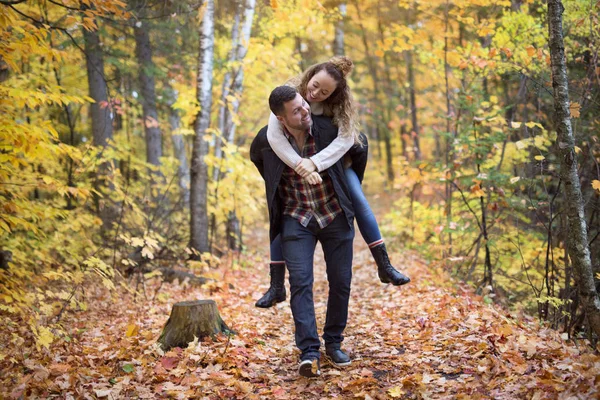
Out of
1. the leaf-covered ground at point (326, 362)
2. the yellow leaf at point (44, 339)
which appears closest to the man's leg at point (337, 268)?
the leaf-covered ground at point (326, 362)

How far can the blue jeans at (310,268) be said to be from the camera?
381 cm

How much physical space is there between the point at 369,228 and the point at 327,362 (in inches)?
45.6

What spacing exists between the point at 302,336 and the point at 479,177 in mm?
3626

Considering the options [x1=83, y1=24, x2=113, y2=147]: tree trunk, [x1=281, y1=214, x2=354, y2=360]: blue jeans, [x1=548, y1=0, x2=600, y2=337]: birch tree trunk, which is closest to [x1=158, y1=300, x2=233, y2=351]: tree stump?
[x1=281, y1=214, x2=354, y2=360]: blue jeans

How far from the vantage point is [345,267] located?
3992mm

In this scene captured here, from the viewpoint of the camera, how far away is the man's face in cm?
352

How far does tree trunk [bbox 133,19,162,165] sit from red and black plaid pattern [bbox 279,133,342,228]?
7107 millimetres

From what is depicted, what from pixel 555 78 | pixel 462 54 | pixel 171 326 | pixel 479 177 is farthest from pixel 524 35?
pixel 171 326

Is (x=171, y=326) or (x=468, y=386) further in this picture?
(x=171, y=326)

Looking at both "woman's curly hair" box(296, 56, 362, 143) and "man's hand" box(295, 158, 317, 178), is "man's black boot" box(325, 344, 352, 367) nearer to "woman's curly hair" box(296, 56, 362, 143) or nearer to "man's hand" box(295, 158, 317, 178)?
"man's hand" box(295, 158, 317, 178)

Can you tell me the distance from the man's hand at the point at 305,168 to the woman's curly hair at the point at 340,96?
0.38 metres

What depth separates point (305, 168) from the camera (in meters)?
3.60

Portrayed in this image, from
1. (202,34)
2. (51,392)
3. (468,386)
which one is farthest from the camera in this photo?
(202,34)

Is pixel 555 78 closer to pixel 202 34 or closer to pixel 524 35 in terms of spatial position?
pixel 524 35
